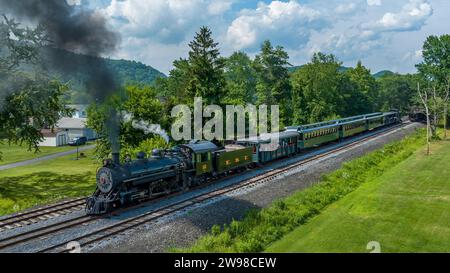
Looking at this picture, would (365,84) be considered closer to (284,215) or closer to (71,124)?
(71,124)

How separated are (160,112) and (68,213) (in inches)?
672

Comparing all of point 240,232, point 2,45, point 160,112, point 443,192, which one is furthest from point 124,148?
point 443,192

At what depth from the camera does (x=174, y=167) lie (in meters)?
23.6

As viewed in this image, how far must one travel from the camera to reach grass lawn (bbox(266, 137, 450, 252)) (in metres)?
14.8

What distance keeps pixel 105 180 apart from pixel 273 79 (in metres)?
51.5

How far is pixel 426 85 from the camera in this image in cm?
6850

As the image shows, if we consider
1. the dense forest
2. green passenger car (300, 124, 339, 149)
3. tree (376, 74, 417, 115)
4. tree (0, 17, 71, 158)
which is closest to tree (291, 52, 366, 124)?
the dense forest

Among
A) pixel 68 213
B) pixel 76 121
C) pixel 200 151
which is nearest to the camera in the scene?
pixel 68 213

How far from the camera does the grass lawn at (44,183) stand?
84.2 feet

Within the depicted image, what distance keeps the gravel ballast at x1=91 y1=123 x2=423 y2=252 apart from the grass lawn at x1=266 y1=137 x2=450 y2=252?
3.64 metres

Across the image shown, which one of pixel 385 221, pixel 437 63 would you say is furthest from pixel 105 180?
pixel 437 63

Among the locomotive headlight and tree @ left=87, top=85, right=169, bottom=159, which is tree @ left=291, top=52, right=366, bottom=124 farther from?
the locomotive headlight

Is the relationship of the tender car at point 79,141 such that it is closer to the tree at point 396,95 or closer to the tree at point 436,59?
the tree at point 436,59

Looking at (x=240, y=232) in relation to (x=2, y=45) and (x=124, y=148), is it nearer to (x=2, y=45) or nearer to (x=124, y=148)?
(x=124, y=148)
